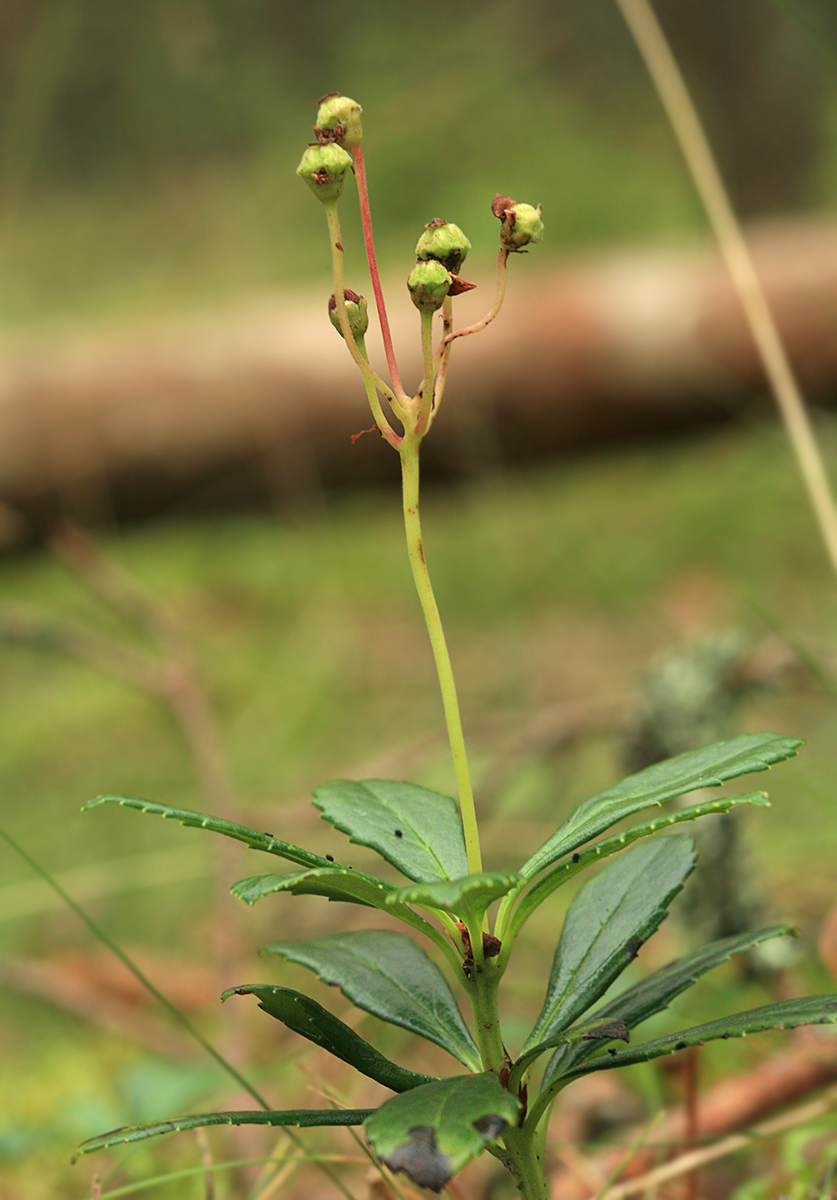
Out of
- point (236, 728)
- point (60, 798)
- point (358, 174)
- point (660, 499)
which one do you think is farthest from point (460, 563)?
point (358, 174)

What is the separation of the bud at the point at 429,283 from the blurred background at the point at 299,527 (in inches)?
16.7

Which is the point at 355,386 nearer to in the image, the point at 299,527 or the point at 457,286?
the point at 299,527

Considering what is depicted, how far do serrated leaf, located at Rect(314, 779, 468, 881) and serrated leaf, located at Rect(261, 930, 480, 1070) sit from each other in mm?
45

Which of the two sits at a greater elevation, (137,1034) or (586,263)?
(586,263)

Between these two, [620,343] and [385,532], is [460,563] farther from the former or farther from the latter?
[620,343]

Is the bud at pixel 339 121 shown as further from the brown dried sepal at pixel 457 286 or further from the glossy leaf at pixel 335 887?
the glossy leaf at pixel 335 887

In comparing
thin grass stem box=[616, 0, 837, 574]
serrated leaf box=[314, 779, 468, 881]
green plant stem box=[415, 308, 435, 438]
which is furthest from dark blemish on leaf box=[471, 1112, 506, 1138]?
thin grass stem box=[616, 0, 837, 574]

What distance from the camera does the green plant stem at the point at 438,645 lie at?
1.32 ft

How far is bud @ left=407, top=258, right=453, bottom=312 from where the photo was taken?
40 centimetres

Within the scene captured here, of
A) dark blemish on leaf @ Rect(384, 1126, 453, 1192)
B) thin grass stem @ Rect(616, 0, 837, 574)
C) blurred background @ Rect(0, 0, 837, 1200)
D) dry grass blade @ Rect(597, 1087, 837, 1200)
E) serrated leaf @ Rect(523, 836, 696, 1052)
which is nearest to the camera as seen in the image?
dark blemish on leaf @ Rect(384, 1126, 453, 1192)

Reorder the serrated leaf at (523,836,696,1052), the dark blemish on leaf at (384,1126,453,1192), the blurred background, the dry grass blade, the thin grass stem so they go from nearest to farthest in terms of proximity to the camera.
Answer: the dark blemish on leaf at (384,1126,453,1192)
the serrated leaf at (523,836,696,1052)
the dry grass blade
the thin grass stem
the blurred background

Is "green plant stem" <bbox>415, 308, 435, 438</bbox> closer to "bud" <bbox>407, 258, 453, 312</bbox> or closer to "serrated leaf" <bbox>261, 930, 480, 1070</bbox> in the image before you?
"bud" <bbox>407, 258, 453, 312</bbox>

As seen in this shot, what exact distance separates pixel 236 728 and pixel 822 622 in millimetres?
1289

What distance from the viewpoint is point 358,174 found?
429mm
